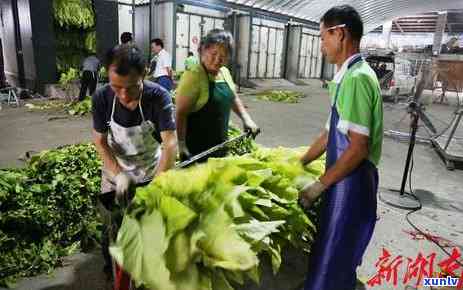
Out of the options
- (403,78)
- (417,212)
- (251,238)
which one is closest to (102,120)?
(251,238)

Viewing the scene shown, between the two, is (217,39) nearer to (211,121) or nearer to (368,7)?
(211,121)

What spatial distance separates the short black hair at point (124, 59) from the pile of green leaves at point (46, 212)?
1599 millimetres

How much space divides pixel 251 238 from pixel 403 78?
616 inches

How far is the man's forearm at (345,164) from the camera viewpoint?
6.15 ft

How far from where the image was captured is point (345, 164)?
6.22 ft

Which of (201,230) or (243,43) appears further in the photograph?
(243,43)

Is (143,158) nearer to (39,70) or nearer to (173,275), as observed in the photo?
(173,275)

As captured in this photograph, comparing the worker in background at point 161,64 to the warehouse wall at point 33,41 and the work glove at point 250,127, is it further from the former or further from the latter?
the work glove at point 250,127

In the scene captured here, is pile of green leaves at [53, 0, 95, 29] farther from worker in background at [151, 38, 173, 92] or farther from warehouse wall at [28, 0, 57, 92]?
worker in background at [151, 38, 173, 92]

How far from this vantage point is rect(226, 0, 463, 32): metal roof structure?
20.6 metres

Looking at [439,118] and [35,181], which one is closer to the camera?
[35,181]

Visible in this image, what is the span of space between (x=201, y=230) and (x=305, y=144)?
613cm

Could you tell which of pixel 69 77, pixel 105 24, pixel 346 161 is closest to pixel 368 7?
pixel 105 24

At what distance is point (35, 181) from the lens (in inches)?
122
